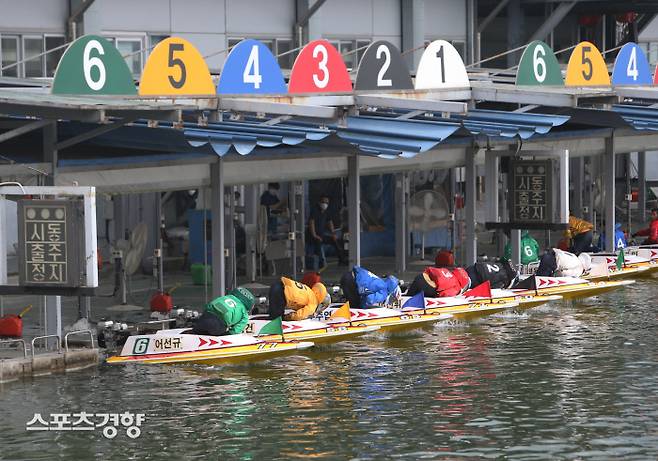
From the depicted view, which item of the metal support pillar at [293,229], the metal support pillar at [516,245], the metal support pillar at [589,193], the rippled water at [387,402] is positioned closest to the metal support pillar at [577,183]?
the metal support pillar at [589,193]

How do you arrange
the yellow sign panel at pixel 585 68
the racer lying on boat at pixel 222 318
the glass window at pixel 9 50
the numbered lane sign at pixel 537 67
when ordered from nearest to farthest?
the racer lying on boat at pixel 222 318 → the numbered lane sign at pixel 537 67 → the yellow sign panel at pixel 585 68 → the glass window at pixel 9 50

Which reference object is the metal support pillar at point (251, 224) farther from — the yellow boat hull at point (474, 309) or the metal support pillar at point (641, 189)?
the metal support pillar at point (641, 189)

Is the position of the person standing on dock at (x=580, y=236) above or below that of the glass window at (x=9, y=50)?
below

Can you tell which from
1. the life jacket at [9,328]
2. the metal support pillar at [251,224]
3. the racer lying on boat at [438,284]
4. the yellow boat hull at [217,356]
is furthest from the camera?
the metal support pillar at [251,224]

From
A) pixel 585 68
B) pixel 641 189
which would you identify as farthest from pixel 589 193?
pixel 585 68

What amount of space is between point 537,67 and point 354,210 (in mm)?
4542

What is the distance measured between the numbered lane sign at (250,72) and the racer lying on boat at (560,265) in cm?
963

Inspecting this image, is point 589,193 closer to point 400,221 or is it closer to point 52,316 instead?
point 400,221

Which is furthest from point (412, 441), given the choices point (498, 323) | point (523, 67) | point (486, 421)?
point (523, 67)

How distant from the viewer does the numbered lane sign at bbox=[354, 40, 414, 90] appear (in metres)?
25.9

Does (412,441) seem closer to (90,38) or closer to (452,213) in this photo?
(90,38)

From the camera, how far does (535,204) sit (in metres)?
32.7

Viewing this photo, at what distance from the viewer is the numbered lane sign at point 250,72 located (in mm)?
23750

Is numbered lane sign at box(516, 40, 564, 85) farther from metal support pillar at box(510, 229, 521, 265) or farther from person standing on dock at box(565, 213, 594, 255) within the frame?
person standing on dock at box(565, 213, 594, 255)
